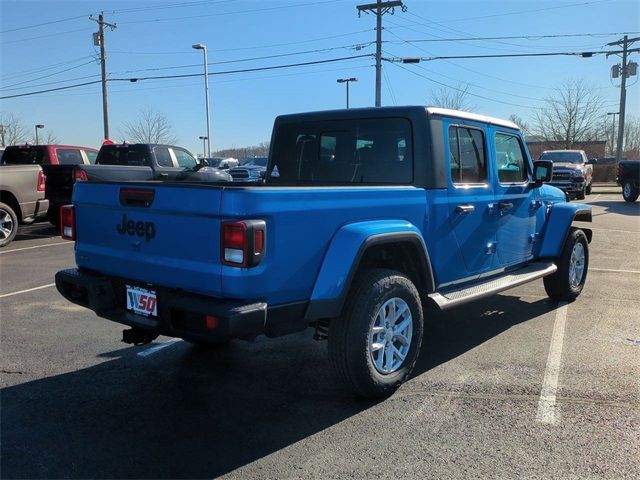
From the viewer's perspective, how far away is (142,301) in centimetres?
346

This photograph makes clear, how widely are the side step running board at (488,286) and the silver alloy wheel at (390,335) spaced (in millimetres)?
319

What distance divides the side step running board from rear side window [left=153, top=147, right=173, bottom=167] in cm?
969

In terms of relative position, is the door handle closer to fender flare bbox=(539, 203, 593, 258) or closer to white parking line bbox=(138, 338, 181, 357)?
fender flare bbox=(539, 203, 593, 258)

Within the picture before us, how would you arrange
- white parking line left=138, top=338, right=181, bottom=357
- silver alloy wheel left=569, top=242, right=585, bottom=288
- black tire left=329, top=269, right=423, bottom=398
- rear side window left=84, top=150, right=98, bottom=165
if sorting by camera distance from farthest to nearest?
rear side window left=84, top=150, right=98, bottom=165 < silver alloy wheel left=569, top=242, right=585, bottom=288 < white parking line left=138, top=338, right=181, bottom=357 < black tire left=329, top=269, right=423, bottom=398

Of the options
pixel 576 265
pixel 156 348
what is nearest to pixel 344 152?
pixel 156 348

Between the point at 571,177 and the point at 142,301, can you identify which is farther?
the point at 571,177

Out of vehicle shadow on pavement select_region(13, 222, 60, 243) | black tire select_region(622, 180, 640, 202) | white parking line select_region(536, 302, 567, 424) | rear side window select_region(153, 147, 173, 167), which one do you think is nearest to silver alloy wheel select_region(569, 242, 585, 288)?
white parking line select_region(536, 302, 567, 424)

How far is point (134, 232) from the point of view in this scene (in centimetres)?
353

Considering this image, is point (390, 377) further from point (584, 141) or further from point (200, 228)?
point (584, 141)

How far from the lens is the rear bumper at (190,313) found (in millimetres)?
2963

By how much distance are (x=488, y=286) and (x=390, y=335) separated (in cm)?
137

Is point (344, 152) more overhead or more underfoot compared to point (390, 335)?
more overhead

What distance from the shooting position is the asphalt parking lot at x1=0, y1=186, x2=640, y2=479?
9.80ft

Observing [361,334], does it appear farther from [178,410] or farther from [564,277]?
[564,277]
